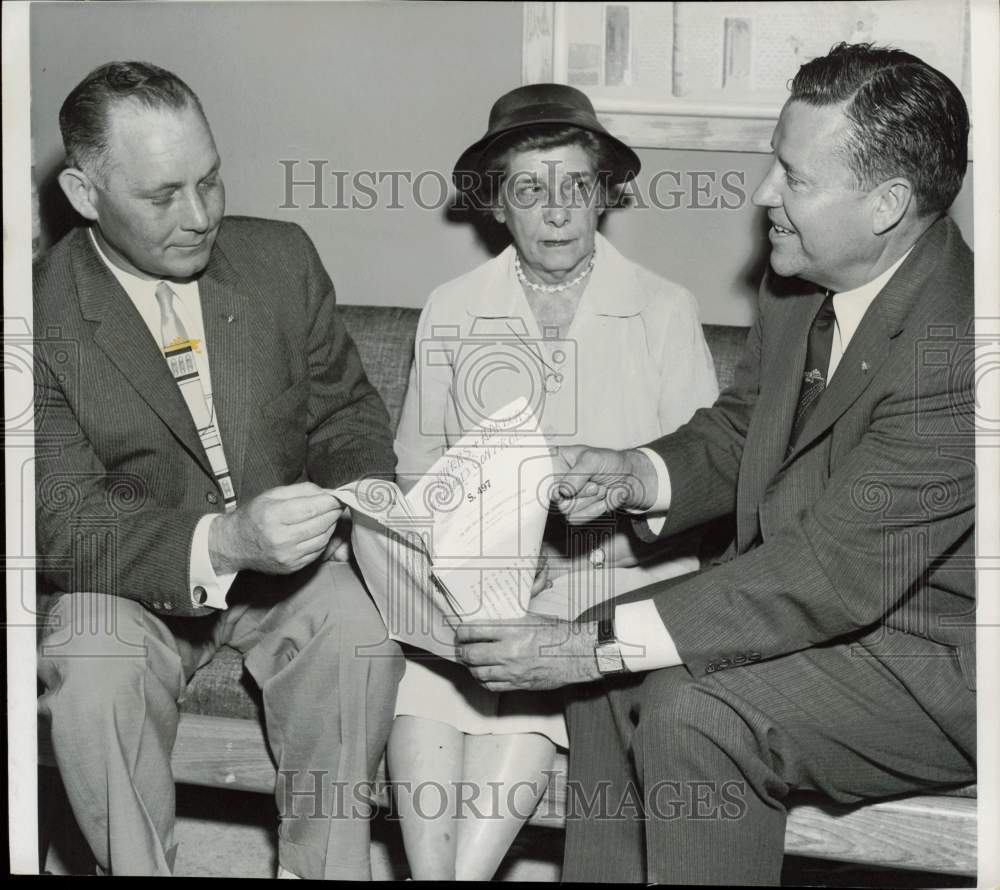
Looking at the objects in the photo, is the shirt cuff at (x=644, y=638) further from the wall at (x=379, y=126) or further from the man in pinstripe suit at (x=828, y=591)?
the wall at (x=379, y=126)

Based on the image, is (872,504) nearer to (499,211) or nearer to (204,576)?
(499,211)

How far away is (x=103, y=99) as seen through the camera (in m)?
2.03

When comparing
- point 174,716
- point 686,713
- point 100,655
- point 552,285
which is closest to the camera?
point 686,713

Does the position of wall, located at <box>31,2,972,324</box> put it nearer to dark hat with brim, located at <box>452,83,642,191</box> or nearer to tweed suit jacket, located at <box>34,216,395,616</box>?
dark hat with brim, located at <box>452,83,642,191</box>

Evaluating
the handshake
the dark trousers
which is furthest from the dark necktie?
the dark trousers

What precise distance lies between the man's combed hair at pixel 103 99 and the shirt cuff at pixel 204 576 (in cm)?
70

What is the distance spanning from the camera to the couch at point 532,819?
1.90 meters

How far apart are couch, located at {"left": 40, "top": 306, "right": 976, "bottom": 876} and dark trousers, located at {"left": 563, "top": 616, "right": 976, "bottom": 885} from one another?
7 centimetres

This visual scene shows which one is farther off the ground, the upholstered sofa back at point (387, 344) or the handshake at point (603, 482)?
the upholstered sofa back at point (387, 344)

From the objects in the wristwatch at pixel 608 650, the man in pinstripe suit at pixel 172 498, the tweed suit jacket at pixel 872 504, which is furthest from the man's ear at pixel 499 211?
the wristwatch at pixel 608 650

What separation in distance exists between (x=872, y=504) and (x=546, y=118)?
0.95 metres

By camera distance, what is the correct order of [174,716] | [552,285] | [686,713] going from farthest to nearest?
[552,285] < [174,716] < [686,713]

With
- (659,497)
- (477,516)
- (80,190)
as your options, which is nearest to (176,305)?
(80,190)

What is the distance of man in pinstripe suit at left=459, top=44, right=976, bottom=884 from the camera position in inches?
68.3
